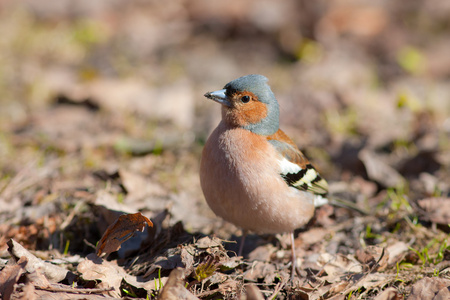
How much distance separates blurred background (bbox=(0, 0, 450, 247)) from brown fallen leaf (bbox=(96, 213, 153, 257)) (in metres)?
0.77

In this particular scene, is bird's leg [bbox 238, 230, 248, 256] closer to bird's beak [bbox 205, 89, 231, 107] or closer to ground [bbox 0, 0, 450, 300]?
ground [bbox 0, 0, 450, 300]

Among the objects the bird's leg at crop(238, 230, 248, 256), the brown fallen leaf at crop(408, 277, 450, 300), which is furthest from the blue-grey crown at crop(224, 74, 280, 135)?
the brown fallen leaf at crop(408, 277, 450, 300)

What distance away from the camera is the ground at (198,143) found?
3.62 meters

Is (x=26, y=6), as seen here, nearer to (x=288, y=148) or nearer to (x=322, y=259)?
(x=288, y=148)

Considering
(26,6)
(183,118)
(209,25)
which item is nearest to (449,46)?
(209,25)

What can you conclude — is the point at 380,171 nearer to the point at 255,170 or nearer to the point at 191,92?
the point at 255,170

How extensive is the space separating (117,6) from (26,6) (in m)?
1.88

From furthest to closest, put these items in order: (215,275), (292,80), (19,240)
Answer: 1. (292,80)
2. (19,240)
3. (215,275)

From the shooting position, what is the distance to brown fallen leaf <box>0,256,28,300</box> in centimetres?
299

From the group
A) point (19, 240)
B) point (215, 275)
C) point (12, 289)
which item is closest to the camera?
point (12, 289)

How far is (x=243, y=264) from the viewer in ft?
13.3

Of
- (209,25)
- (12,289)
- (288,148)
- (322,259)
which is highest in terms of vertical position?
(209,25)

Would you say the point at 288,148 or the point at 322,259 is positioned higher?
the point at 288,148

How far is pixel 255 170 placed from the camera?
3.93 m
